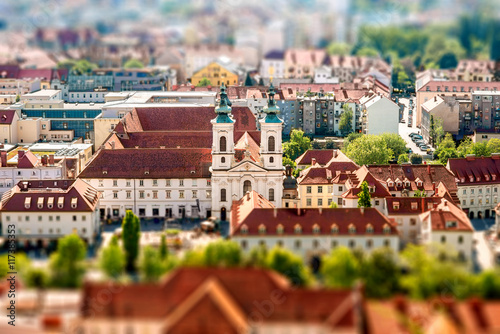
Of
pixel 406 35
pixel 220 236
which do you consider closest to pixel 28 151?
pixel 220 236

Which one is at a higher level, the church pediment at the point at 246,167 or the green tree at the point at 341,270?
the church pediment at the point at 246,167

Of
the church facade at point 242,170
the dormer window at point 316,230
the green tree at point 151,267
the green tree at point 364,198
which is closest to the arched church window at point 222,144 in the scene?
the church facade at point 242,170

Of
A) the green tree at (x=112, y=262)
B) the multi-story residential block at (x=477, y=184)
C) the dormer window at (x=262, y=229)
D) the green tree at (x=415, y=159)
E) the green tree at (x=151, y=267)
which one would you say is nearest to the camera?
the green tree at (x=151, y=267)

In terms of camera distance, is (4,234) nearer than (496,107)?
Yes

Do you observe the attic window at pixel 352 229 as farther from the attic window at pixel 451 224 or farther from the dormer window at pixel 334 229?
the attic window at pixel 451 224

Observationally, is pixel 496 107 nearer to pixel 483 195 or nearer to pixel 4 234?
pixel 483 195

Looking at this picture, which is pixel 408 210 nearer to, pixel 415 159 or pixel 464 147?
pixel 415 159

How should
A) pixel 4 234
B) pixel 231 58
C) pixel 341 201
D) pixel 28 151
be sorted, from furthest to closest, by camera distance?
pixel 231 58, pixel 28 151, pixel 341 201, pixel 4 234
